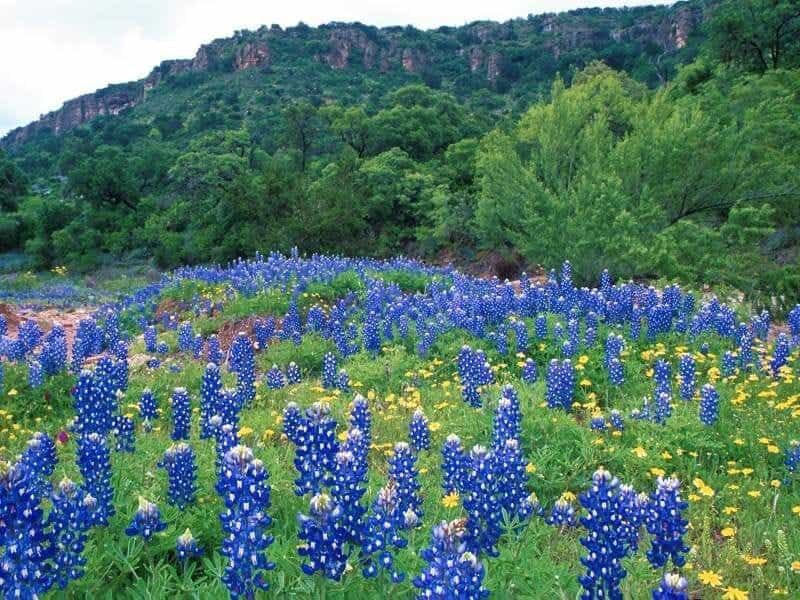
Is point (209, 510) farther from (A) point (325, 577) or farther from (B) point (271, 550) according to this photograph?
(A) point (325, 577)

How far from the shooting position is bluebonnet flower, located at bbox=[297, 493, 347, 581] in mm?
2404

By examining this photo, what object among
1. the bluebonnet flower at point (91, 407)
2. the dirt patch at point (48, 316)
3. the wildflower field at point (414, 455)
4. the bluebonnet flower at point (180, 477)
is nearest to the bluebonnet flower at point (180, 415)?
the wildflower field at point (414, 455)

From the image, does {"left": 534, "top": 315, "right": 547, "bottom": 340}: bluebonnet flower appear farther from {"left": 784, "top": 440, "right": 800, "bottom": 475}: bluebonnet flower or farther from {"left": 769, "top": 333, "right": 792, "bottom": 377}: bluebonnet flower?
{"left": 784, "top": 440, "right": 800, "bottom": 475}: bluebonnet flower

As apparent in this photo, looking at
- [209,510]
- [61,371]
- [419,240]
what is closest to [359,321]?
[61,371]

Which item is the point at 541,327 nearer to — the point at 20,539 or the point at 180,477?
the point at 180,477

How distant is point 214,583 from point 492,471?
49.3 inches

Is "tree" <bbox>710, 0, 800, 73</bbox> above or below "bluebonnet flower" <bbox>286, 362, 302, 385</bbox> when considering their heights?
above

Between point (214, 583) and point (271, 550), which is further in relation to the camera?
point (271, 550)

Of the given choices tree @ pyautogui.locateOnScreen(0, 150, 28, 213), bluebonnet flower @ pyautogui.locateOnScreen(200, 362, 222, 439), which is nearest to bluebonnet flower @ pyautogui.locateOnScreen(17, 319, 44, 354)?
bluebonnet flower @ pyautogui.locateOnScreen(200, 362, 222, 439)

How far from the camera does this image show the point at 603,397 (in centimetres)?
642

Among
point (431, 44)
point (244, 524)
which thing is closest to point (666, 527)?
point (244, 524)

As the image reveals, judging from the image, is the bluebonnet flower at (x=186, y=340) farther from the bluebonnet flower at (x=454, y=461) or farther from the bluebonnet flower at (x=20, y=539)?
the bluebonnet flower at (x=20, y=539)

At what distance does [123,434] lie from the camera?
429 cm

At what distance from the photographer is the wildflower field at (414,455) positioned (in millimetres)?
2564
